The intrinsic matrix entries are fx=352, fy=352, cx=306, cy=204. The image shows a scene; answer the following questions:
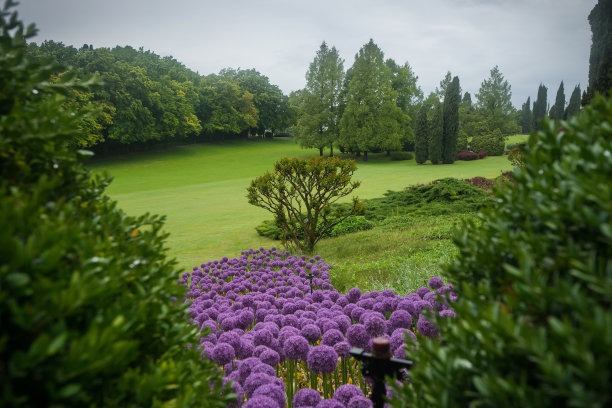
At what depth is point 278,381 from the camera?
2.55 meters

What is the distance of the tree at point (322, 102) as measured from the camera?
4322 cm

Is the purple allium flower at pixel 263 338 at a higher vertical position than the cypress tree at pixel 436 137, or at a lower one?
lower

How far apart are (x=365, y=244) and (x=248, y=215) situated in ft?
24.1

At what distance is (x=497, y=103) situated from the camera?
50281mm

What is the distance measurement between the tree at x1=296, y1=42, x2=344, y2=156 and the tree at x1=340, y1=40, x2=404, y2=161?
135 inches

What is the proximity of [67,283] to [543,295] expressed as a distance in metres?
1.48

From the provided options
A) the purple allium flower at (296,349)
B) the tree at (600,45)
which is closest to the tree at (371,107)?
the tree at (600,45)

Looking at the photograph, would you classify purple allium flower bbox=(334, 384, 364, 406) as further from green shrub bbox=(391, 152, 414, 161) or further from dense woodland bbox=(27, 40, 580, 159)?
green shrub bbox=(391, 152, 414, 161)

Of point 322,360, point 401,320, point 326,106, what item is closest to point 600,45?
point 401,320

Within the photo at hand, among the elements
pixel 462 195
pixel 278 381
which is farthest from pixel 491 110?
pixel 278 381

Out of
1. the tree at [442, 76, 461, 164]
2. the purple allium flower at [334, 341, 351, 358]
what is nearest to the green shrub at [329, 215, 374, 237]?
the purple allium flower at [334, 341, 351, 358]

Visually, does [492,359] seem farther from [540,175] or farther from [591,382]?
[540,175]

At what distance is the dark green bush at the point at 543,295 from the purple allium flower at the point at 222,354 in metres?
1.92

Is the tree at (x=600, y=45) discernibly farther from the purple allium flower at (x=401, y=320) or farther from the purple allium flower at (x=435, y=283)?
the purple allium flower at (x=401, y=320)
